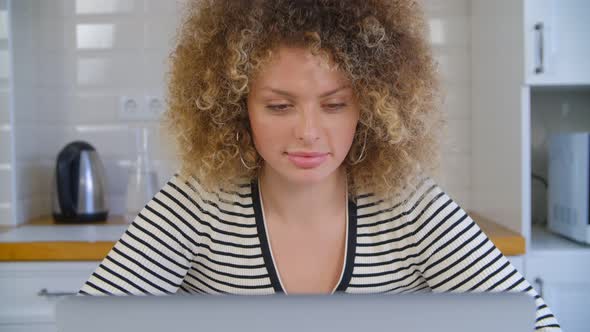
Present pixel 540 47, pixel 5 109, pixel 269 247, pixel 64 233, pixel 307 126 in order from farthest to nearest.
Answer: pixel 5 109 → pixel 64 233 → pixel 540 47 → pixel 269 247 → pixel 307 126

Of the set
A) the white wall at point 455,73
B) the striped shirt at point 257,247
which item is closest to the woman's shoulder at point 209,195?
the striped shirt at point 257,247

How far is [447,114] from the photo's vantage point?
1896 millimetres

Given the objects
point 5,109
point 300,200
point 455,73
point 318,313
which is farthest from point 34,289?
point 455,73

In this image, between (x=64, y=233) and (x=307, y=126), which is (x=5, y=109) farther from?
(x=307, y=126)

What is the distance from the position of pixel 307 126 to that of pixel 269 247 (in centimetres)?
25

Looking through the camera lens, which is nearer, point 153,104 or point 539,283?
point 539,283

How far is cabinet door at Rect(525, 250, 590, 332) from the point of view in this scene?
57.4 inches

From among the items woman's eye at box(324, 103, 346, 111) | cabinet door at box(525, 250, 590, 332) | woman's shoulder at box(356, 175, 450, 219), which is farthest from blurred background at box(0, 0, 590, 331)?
woman's eye at box(324, 103, 346, 111)

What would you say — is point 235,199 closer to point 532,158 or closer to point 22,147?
point 22,147

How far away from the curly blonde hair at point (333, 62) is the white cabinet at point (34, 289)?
71cm

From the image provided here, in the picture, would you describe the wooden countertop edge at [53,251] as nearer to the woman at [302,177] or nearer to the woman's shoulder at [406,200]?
the woman at [302,177]

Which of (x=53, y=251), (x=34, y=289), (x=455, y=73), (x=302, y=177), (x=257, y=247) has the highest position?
(x=455, y=73)

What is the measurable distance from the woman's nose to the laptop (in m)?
0.36

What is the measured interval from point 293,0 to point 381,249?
420 mm
